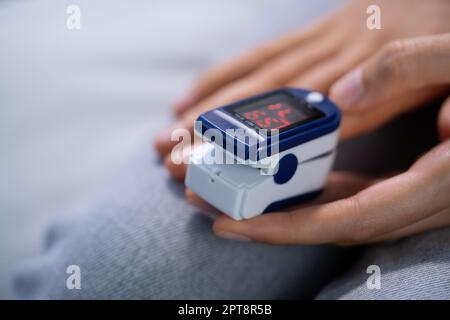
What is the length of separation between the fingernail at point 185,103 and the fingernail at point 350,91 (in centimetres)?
29

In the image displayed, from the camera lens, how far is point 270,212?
61 cm

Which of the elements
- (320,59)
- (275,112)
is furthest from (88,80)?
(275,112)

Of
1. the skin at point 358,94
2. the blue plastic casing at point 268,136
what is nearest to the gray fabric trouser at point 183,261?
the skin at point 358,94

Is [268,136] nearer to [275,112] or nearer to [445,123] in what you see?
[275,112]

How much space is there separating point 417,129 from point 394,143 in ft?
0.14

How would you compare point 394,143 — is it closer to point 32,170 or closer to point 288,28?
point 288,28

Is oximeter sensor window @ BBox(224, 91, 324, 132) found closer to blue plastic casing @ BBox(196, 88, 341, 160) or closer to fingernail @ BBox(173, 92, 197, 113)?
blue plastic casing @ BBox(196, 88, 341, 160)

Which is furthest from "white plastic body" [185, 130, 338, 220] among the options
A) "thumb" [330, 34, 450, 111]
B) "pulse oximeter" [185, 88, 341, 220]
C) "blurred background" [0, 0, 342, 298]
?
"blurred background" [0, 0, 342, 298]

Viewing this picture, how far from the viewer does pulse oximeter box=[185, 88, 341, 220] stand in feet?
1.81

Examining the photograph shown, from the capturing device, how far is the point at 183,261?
0.64m

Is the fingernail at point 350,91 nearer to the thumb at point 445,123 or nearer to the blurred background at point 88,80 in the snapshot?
the thumb at point 445,123

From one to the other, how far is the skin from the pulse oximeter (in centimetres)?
3
